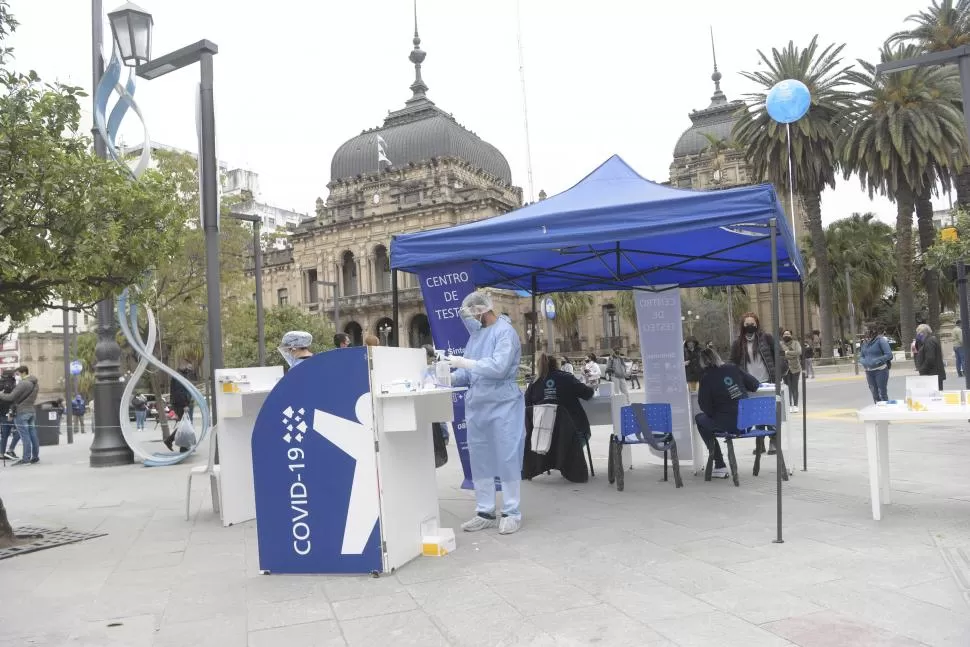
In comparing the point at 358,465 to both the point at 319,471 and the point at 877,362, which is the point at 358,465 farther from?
the point at 877,362

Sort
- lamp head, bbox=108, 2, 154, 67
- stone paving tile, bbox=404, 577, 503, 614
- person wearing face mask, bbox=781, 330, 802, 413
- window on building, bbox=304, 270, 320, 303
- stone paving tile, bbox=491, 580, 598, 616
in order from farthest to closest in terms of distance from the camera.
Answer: window on building, bbox=304, 270, 320, 303 < person wearing face mask, bbox=781, 330, 802, 413 < lamp head, bbox=108, 2, 154, 67 < stone paving tile, bbox=404, 577, 503, 614 < stone paving tile, bbox=491, 580, 598, 616

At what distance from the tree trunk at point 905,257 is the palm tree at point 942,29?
2.04 meters

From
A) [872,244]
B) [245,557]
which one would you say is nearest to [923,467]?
[245,557]

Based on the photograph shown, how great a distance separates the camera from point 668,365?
9.31 metres

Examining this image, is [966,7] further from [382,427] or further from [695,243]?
[382,427]

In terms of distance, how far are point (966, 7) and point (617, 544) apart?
105 ft

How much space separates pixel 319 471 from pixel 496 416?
172cm

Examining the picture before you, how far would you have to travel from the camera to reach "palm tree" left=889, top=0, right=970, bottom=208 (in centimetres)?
3000

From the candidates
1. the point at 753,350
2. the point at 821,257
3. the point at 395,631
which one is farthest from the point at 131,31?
the point at 821,257

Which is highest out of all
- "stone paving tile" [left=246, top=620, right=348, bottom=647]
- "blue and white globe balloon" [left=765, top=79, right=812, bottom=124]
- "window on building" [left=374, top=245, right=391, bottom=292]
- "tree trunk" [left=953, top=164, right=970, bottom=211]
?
"window on building" [left=374, top=245, right=391, bottom=292]

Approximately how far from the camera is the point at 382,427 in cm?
534

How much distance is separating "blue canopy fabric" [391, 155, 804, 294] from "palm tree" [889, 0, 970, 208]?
26.1m

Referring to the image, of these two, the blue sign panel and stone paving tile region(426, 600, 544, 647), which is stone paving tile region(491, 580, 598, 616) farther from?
the blue sign panel

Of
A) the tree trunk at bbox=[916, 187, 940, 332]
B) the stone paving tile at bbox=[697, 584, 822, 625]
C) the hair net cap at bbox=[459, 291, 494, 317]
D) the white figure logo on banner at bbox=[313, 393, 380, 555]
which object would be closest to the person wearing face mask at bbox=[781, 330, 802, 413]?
the hair net cap at bbox=[459, 291, 494, 317]
